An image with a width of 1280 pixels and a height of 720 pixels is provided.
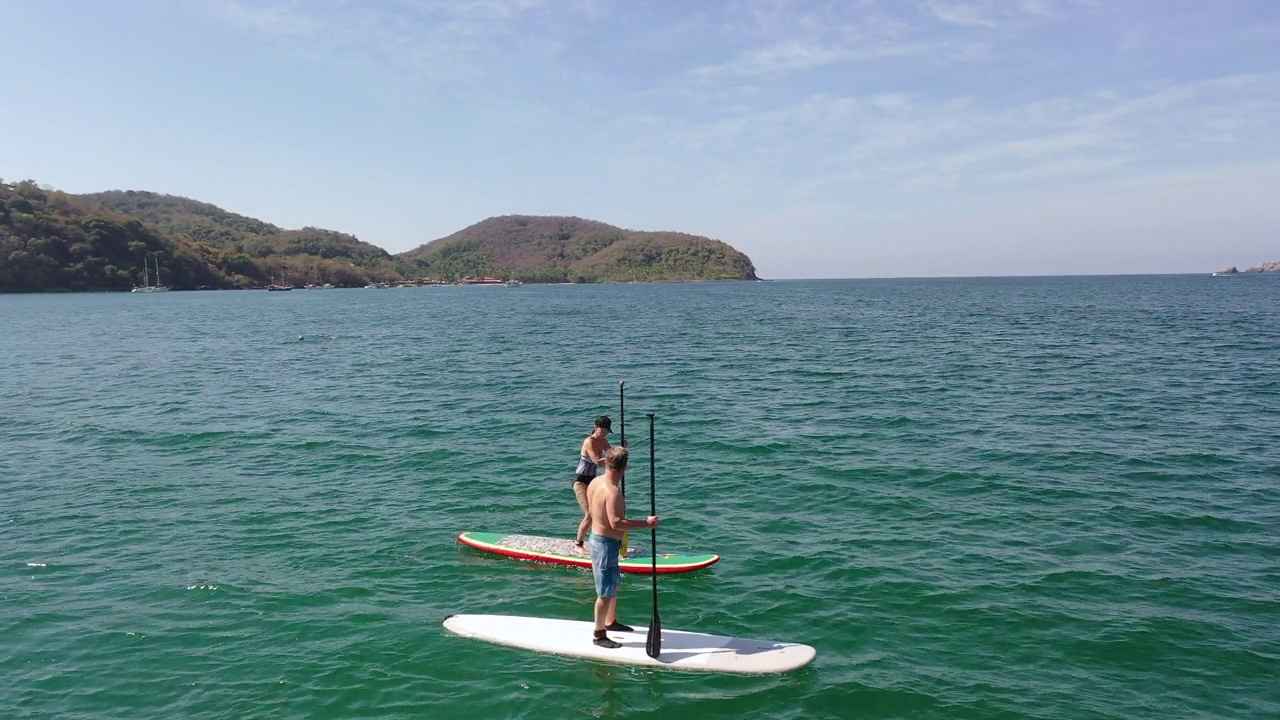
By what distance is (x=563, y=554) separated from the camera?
1576 centimetres

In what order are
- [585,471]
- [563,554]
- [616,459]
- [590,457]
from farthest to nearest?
1. [563,554]
2. [585,471]
3. [590,457]
4. [616,459]

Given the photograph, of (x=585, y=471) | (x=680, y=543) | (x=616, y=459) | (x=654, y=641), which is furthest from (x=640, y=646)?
(x=680, y=543)

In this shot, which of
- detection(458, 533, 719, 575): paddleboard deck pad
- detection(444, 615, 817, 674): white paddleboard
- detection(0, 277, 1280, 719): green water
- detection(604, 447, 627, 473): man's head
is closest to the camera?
detection(604, 447, 627, 473): man's head

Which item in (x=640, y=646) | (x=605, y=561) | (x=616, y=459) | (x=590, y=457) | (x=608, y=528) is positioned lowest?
(x=640, y=646)

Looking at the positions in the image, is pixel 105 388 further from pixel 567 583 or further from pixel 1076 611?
pixel 1076 611

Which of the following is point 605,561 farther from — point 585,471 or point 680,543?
point 680,543

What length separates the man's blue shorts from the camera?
11.4m

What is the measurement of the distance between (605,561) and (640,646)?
5.16 ft

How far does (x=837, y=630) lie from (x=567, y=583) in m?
5.18

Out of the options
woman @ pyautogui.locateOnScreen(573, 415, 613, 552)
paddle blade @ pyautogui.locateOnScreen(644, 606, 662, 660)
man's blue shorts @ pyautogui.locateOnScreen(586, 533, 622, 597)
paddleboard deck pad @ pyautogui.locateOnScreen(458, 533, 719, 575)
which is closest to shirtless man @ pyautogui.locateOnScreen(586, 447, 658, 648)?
man's blue shorts @ pyautogui.locateOnScreen(586, 533, 622, 597)

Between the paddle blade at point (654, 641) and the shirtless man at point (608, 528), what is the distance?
50 cm

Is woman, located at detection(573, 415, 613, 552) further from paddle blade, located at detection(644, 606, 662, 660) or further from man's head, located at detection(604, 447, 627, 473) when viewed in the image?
man's head, located at detection(604, 447, 627, 473)

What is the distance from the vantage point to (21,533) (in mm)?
17078

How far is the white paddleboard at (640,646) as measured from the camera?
38.0 ft
